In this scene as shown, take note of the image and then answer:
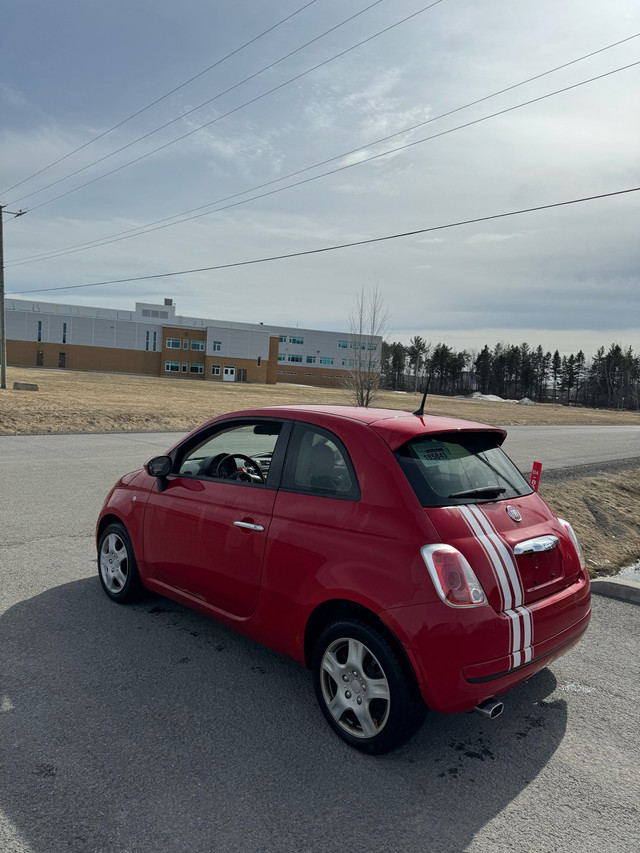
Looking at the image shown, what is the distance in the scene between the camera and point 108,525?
5168 millimetres

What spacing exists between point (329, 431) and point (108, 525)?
99.3 inches

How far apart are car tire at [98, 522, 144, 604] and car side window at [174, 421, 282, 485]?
32.7 inches

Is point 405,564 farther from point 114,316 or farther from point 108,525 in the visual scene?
point 114,316

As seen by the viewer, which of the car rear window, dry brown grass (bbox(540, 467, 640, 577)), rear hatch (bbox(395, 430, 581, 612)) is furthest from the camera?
dry brown grass (bbox(540, 467, 640, 577))

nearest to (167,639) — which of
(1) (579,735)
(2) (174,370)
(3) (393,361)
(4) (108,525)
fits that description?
(4) (108,525)

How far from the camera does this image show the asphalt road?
2.53 meters

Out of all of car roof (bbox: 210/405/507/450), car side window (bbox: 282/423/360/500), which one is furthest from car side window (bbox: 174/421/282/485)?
car side window (bbox: 282/423/360/500)

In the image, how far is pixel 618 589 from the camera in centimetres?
573

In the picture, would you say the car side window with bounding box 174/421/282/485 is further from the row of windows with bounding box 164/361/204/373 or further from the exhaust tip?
the row of windows with bounding box 164/361/204/373

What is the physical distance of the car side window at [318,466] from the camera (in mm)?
3391

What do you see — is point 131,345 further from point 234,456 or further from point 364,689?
point 364,689

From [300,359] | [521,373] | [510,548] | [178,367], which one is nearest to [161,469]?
[510,548]

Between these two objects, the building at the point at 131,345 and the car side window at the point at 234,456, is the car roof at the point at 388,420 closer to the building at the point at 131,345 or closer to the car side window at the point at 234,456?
the car side window at the point at 234,456

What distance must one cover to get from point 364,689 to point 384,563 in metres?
0.66
